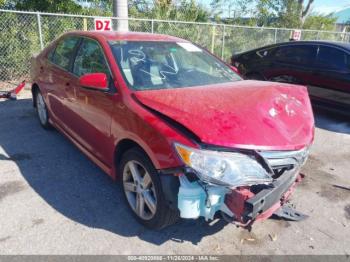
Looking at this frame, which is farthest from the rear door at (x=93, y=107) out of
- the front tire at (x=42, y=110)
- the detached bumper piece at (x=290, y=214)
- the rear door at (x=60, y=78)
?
the detached bumper piece at (x=290, y=214)

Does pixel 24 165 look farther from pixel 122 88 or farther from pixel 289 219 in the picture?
pixel 289 219

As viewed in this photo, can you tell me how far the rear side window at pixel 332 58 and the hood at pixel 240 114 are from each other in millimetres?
3852

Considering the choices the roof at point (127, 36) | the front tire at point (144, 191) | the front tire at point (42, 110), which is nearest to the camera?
the front tire at point (144, 191)

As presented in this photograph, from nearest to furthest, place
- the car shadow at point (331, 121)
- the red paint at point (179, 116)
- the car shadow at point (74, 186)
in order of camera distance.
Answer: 1. the red paint at point (179, 116)
2. the car shadow at point (74, 186)
3. the car shadow at point (331, 121)

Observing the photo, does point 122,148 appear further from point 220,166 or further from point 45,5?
point 45,5

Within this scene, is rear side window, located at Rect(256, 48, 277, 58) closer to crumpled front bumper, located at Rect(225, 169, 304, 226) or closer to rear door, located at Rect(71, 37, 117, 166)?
rear door, located at Rect(71, 37, 117, 166)

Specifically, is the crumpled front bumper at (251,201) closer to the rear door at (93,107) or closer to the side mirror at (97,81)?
the rear door at (93,107)

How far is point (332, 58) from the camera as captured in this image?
6.57 m

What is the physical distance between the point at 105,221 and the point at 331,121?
5760 mm

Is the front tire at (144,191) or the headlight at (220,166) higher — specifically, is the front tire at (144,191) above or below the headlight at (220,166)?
below

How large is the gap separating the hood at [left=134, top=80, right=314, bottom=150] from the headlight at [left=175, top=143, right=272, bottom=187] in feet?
0.29

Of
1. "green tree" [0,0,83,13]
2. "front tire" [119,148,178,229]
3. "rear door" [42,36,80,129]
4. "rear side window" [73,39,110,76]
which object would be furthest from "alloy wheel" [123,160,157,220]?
"green tree" [0,0,83,13]

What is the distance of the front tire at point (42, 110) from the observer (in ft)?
16.6

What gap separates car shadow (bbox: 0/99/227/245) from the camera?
114 inches
